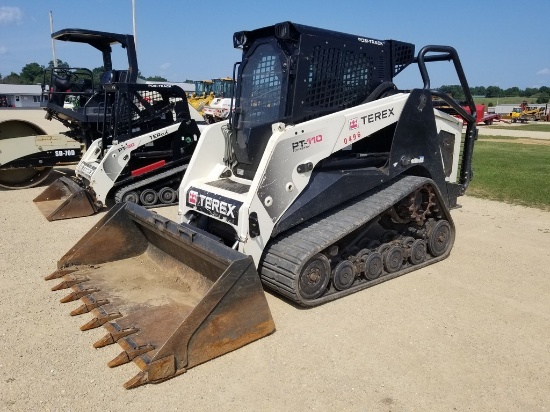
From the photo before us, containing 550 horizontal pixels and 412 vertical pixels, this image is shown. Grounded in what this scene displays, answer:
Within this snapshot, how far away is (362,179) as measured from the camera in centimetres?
481

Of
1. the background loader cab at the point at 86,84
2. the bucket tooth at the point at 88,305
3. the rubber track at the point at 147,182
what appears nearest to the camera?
the bucket tooth at the point at 88,305

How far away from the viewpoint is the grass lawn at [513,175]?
9461 mm

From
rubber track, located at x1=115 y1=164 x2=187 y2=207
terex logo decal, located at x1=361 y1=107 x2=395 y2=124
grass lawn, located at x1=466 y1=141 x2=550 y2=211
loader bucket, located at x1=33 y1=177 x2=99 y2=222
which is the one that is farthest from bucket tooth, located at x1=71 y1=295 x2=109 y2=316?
grass lawn, located at x1=466 y1=141 x2=550 y2=211

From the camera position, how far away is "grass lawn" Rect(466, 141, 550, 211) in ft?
31.0

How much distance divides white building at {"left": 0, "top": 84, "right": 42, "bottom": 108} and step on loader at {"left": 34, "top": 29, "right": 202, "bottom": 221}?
195ft

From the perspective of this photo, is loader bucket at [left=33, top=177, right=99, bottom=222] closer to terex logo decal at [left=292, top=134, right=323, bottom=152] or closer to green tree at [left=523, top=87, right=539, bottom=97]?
terex logo decal at [left=292, top=134, right=323, bottom=152]

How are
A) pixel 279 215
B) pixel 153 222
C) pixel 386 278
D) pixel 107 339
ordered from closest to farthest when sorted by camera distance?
1. pixel 107 339
2. pixel 279 215
3. pixel 153 222
4. pixel 386 278

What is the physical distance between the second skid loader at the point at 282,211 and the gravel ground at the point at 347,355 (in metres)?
0.17

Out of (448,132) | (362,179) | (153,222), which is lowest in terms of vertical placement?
(153,222)

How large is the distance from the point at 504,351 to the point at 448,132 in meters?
3.24

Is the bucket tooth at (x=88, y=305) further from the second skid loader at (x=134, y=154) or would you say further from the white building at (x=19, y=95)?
the white building at (x=19, y=95)

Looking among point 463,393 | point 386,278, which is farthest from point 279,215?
point 463,393

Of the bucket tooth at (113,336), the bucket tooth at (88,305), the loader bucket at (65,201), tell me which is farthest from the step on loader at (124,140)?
the bucket tooth at (113,336)

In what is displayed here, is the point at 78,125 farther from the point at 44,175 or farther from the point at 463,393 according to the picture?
the point at 463,393
